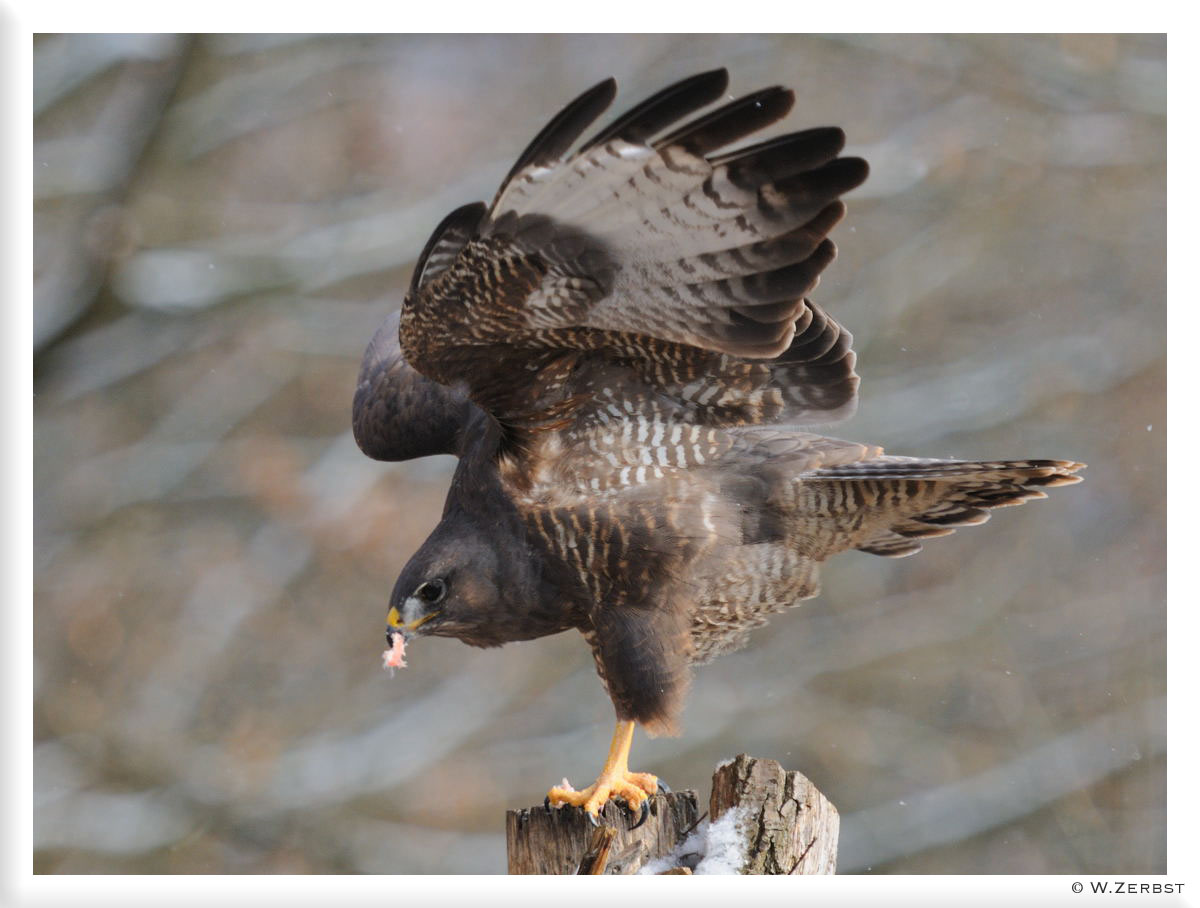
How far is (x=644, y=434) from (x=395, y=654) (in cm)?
79

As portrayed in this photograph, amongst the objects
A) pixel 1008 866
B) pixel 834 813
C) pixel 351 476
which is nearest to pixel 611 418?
pixel 834 813

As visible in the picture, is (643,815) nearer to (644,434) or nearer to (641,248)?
(644,434)

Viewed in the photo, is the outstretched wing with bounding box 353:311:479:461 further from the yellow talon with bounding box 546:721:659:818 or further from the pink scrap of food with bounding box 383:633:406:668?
the yellow talon with bounding box 546:721:659:818

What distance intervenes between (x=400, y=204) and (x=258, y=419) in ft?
4.89

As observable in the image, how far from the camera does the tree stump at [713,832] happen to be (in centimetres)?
321

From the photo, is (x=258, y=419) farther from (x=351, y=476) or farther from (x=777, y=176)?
(x=777, y=176)

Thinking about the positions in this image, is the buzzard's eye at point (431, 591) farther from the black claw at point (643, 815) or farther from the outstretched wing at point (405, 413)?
the black claw at point (643, 815)

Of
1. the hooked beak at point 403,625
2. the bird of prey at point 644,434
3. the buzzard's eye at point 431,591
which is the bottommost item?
the hooked beak at point 403,625

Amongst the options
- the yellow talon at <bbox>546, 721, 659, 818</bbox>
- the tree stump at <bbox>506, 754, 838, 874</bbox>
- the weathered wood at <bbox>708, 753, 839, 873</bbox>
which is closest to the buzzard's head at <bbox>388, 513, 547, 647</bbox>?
the yellow talon at <bbox>546, 721, 659, 818</bbox>

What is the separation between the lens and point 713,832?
128 inches

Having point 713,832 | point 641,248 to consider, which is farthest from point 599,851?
point 641,248

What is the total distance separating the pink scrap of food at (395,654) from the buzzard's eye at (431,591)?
108 mm

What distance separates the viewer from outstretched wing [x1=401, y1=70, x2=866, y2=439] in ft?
8.64

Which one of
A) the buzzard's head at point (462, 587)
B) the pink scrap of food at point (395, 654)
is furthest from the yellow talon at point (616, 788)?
the pink scrap of food at point (395, 654)
